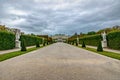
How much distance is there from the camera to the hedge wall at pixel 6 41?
22138 millimetres

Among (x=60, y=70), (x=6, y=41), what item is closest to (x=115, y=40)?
(x=6, y=41)

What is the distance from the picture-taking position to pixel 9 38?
25.1 m

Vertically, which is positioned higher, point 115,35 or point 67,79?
point 115,35

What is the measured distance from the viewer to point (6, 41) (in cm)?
2352

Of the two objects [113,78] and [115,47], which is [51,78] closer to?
[113,78]

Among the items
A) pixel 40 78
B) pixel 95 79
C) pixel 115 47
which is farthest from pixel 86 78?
pixel 115 47

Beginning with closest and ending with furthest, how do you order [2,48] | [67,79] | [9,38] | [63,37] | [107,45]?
1. [67,79]
2. [2,48]
3. [9,38]
4. [107,45]
5. [63,37]

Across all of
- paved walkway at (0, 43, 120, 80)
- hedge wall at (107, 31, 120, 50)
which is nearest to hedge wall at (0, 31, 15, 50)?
paved walkway at (0, 43, 120, 80)

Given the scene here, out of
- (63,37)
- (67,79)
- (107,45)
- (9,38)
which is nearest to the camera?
(67,79)

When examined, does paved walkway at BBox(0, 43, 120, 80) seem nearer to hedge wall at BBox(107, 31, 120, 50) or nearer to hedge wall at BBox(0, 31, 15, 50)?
hedge wall at BBox(107, 31, 120, 50)

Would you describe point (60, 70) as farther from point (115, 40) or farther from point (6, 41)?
point (6, 41)

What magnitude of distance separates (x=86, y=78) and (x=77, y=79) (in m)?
0.36

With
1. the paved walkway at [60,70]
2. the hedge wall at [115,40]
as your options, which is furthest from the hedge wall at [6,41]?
the hedge wall at [115,40]

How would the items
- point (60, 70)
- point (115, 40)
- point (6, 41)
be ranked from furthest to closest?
point (6, 41), point (115, 40), point (60, 70)
